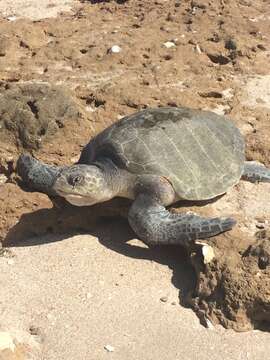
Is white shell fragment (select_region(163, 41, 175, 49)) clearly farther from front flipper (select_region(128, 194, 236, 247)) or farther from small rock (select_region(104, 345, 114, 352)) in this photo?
small rock (select_region(104, 345, 114, 352))

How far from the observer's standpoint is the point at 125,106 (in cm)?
560

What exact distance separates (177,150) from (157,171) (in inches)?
10.6

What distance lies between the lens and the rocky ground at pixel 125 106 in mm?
3561

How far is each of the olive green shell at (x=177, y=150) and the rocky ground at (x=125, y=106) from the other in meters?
0.19

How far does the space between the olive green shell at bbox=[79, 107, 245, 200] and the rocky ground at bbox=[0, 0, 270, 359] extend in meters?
0.19

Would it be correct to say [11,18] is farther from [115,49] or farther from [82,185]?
[82,185]

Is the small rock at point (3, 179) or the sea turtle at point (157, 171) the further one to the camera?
the small rock at point (3, 179)

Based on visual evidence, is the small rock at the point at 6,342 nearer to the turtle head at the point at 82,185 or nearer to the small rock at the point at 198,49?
the turtle head at the point at 82,185

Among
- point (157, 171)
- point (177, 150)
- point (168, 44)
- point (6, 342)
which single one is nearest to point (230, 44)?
point (168, 44)

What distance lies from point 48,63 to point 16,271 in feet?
11.4

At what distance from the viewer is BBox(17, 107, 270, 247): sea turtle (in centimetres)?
397

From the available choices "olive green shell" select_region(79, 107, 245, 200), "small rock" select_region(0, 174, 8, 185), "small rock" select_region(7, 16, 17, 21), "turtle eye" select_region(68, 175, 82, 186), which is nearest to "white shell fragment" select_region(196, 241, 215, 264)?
"olive green shell" select_region(79, 107, 245, 200)

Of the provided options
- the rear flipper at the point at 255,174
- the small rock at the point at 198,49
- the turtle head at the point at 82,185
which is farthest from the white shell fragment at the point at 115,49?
the turtle head at the point at 82,185

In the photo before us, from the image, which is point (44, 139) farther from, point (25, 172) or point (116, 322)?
point (116, 322)
